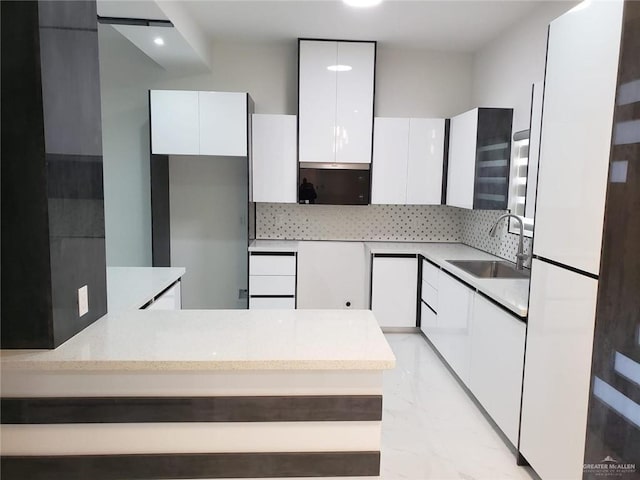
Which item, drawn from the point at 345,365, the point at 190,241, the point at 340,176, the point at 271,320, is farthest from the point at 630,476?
the point at 190,241

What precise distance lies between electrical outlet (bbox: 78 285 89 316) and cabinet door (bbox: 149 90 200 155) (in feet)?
8.76

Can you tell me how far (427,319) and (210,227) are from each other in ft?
7.78

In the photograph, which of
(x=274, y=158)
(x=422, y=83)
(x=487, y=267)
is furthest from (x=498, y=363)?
(x=422, y=83)

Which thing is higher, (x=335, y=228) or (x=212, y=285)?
(x=335, y=228)

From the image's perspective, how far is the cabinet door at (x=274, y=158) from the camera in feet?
14.0

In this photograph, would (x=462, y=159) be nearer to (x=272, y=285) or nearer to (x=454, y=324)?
(x=454, y=324)

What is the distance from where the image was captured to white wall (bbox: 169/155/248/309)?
15.0 feet

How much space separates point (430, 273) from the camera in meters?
4.05

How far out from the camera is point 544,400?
2117mm

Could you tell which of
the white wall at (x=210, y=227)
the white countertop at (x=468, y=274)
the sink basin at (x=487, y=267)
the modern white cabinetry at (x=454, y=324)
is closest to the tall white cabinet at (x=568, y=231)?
the white countertop at (x=468, y=274)

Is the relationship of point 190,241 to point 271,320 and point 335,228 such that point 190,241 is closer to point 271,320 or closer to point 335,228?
point 335,228

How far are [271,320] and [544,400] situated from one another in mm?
1378

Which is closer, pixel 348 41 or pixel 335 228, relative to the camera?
pixel 348 41

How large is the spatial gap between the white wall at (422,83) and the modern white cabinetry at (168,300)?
9.24 ft
